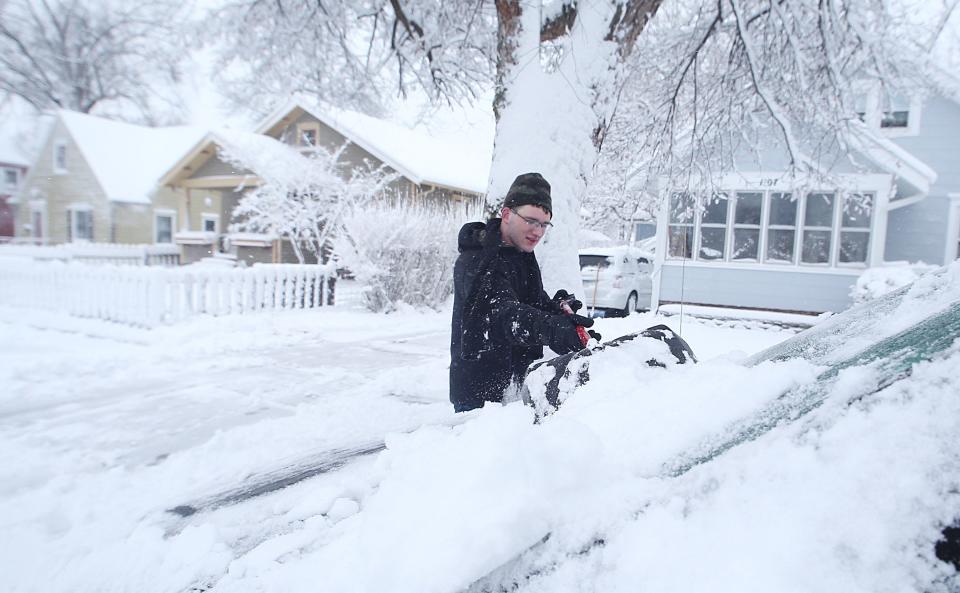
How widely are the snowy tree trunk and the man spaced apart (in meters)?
1.98

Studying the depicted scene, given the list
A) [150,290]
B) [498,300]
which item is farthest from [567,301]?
[150,290]

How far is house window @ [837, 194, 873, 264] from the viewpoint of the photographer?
1066 centimetres

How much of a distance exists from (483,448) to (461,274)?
4.59 ft

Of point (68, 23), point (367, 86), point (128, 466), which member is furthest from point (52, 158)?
point (128, 466)

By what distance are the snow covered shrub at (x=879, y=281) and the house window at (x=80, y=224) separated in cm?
3133

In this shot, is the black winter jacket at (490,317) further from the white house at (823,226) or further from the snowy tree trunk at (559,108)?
the white house at (823,226)

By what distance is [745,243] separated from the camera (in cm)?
1142

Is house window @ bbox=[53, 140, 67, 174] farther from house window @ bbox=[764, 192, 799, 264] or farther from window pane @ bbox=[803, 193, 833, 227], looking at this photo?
window pane @ bbox=[803, 193, 833, 227]

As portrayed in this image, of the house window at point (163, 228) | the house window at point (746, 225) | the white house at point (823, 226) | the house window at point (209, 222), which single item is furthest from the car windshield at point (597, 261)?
the house window at point (163, 228)

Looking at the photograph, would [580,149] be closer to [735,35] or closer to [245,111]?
[735,35]

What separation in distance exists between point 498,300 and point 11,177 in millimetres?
42016

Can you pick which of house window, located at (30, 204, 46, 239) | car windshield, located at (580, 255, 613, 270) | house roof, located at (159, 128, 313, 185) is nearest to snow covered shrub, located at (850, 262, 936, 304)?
car windshield, located at (580, 255, 613, 270)

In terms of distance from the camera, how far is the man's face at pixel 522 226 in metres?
2.40

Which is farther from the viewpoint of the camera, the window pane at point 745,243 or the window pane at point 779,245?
the window pane at point 745,243
